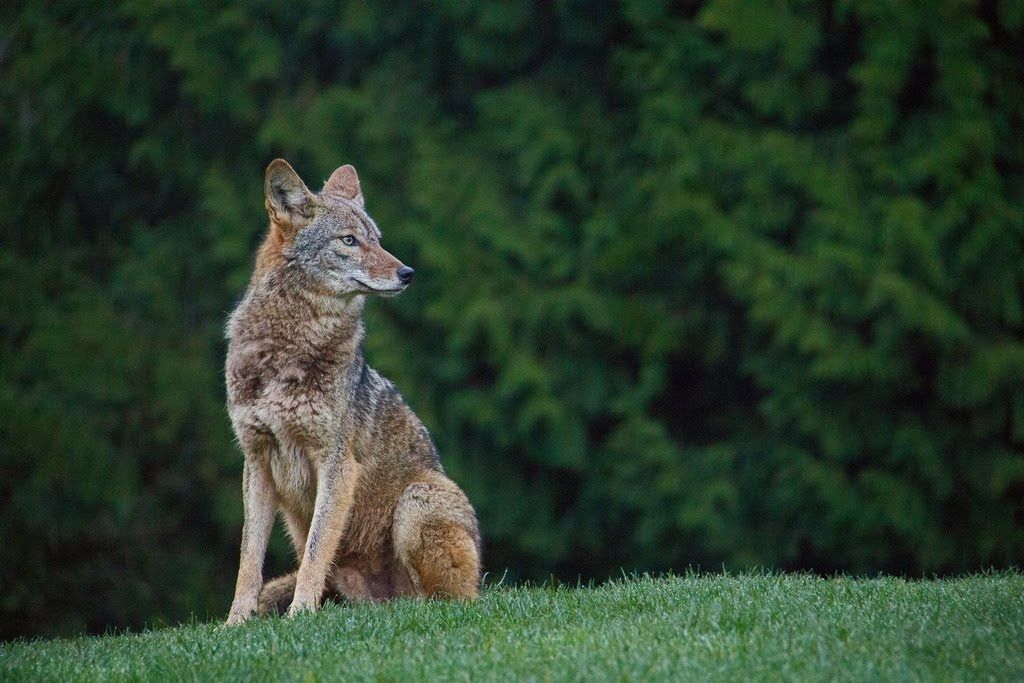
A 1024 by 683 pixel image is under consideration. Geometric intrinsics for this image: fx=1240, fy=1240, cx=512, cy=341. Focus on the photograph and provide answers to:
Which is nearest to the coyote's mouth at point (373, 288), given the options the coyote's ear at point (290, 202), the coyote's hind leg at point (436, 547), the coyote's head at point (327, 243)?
the coyote's head at point (327, 243)

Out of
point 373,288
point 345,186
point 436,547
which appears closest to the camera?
point 436,547

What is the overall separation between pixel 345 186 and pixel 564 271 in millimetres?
4447

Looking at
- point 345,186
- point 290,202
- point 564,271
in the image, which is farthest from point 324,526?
point 564,271

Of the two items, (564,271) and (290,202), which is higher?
(290,202)

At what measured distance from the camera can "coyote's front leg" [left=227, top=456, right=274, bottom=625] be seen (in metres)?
6.16

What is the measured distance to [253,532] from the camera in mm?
6211

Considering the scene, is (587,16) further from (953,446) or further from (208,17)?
(953,446)

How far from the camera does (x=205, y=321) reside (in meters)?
12.4

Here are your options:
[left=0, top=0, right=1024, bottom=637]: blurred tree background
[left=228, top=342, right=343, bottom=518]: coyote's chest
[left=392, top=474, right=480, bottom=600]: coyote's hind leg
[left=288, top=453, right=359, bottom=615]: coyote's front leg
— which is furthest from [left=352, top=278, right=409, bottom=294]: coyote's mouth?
[left=0, top=0, right=1024, bottom=637]: blurred tree background

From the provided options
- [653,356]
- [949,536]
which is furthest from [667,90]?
[949,536]

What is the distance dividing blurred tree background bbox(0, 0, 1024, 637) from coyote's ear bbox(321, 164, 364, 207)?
397 cm

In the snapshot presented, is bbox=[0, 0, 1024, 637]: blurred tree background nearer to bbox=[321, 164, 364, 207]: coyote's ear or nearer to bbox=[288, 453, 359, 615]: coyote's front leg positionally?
bbox=[321, 164, 364, 207]: coyote's ear

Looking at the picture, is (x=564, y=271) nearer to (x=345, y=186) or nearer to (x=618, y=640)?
(x=345, y=186)

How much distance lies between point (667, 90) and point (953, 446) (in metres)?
4.08
